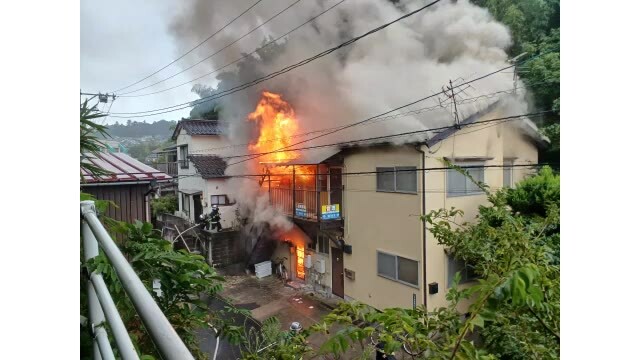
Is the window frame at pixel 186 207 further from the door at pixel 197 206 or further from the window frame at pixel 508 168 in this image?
the window frame at pixel 508 168

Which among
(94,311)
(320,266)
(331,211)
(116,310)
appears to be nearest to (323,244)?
(320,266)

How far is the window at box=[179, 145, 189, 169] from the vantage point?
192 centimetres

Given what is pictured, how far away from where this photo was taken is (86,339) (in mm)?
601

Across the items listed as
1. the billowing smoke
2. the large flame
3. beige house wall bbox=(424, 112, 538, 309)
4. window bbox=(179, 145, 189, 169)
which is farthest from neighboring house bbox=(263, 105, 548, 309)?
window bbox=(179, 145, 189, 169)

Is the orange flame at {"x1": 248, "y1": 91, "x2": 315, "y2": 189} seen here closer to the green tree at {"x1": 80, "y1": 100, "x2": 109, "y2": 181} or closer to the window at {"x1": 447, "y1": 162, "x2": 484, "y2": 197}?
the window at {"x1": 447, "y1": 162, "x2": 484, "y2": 197}

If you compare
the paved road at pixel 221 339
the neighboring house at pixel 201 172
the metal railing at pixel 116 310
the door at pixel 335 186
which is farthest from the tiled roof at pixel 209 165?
the metal railing at pixel 116 310

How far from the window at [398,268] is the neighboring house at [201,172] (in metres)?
0.82

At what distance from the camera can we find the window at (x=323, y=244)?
2.02 m

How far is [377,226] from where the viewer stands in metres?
1.79

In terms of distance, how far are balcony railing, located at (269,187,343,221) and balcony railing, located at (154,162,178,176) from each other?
0.52m

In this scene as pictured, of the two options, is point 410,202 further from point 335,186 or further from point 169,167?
point 169,167
